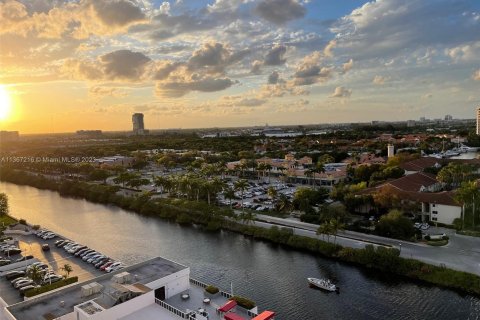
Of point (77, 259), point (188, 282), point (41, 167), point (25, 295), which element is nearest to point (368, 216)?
point (188, 282)

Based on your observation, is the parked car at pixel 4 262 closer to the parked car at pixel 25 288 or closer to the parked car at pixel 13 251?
the parked car at pixel 13 251

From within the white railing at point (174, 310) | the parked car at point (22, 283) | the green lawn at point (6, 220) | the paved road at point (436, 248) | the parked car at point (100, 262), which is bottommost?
the paved road at point (436, 248)

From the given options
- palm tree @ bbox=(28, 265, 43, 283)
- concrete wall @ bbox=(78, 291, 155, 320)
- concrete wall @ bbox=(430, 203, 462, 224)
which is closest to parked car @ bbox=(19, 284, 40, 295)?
palm tree @ bbox=(28, 265, 43, 283)

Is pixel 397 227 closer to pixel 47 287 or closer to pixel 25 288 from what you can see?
pixel 47 287

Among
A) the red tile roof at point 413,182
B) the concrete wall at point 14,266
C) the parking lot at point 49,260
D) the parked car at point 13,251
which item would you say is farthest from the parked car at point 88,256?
the red tile roof at point 413,182

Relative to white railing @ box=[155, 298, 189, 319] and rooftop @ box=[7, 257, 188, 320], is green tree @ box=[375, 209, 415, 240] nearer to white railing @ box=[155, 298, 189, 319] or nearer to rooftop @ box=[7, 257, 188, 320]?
rooftop @ box=[7, 257, 188, 320]

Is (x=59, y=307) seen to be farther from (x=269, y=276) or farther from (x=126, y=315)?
(x=269, y=276)
